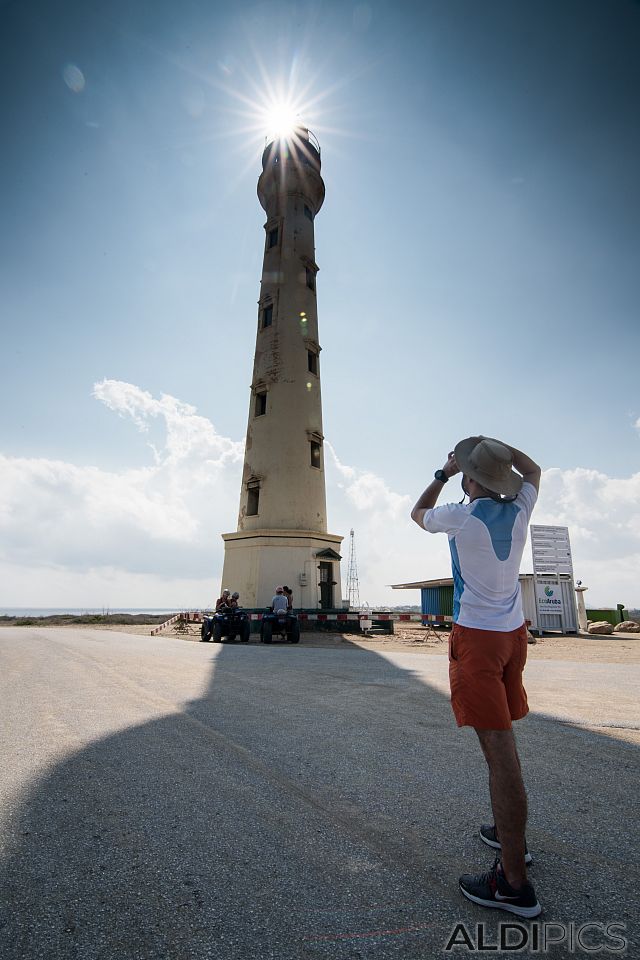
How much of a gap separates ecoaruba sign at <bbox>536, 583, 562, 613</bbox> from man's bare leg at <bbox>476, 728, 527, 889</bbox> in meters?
23.2

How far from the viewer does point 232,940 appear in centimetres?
174

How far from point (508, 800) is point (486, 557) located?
1051 mm

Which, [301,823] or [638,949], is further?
[301,823]

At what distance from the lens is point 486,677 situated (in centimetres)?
223

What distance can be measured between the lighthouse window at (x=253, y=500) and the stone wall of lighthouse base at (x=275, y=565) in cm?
143

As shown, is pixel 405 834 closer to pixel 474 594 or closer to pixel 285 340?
pixel 474 594

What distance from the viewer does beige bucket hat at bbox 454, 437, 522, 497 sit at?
2520 millimetres

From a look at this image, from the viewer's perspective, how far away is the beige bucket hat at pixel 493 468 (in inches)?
99.2

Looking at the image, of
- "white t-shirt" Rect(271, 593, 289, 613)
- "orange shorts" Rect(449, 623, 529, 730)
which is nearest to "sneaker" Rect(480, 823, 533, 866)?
"orange shorts" Rect(449, 623, 529, 730)

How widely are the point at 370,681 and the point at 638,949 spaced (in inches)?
235

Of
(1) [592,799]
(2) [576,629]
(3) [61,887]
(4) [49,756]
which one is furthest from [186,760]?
(2) [576,629]

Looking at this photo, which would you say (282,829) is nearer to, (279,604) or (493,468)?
(493,468)

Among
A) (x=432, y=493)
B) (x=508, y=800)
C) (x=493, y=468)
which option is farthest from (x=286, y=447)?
(x=508, y=800)

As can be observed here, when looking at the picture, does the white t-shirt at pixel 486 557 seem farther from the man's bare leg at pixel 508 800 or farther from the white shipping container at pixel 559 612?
the white shipping container at pixel 559 612
